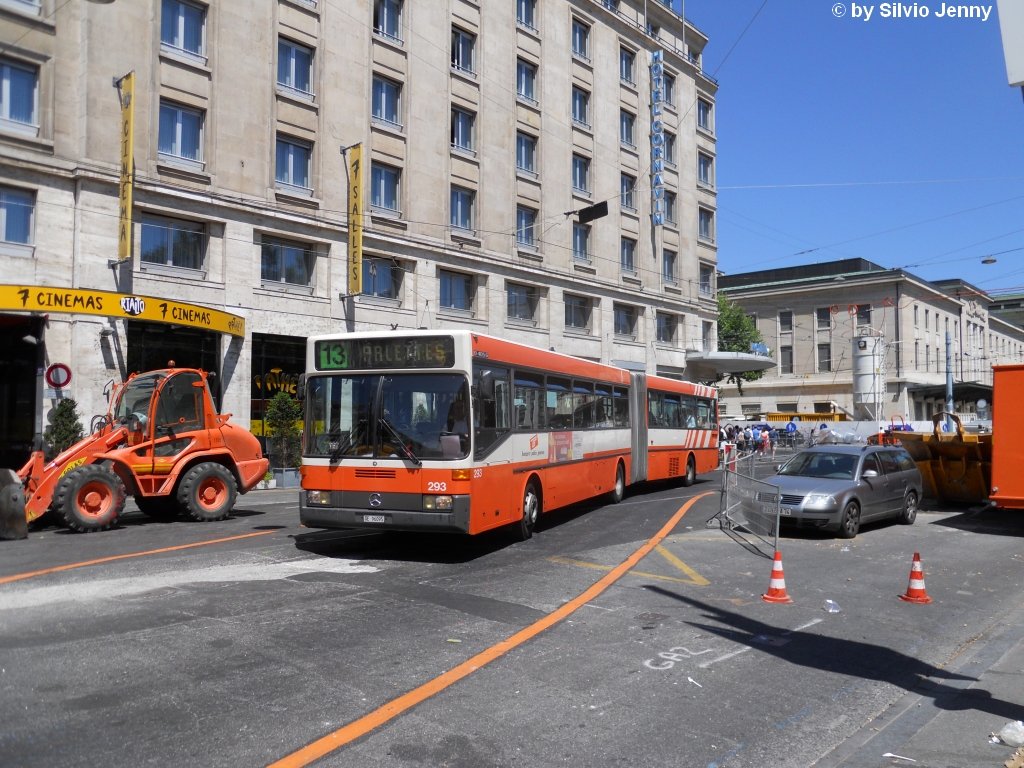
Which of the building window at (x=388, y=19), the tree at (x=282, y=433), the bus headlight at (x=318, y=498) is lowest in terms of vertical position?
the bus headlight at (x=318, y=498)

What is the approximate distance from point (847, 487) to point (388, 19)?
23235 mm

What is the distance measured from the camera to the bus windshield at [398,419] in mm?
10312

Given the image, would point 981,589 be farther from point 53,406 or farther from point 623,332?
point 623,332

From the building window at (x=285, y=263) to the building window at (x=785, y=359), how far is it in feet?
178

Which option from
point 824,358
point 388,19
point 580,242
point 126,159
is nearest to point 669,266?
point 580,242

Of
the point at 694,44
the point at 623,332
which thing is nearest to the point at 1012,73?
the point at 623,332

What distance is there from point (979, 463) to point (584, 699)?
1542 centimetres

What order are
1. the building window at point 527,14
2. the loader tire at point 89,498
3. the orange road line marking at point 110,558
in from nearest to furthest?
the orange road line marking at point 110,558, the loader tire at point 89,498, the building window at point 527,14

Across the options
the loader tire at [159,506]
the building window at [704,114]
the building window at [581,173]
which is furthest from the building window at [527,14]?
the loader tire at [159,506]

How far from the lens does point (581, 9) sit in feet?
124

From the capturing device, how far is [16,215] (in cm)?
1981

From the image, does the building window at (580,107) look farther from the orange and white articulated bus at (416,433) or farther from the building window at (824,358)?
the building window at (824,358)

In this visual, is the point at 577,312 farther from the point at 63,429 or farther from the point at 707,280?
the point at 63,429

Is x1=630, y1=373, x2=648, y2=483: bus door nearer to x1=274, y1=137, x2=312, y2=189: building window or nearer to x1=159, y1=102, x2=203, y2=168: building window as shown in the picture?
x1=274, y1=137, x2=312, y2=189: building window
